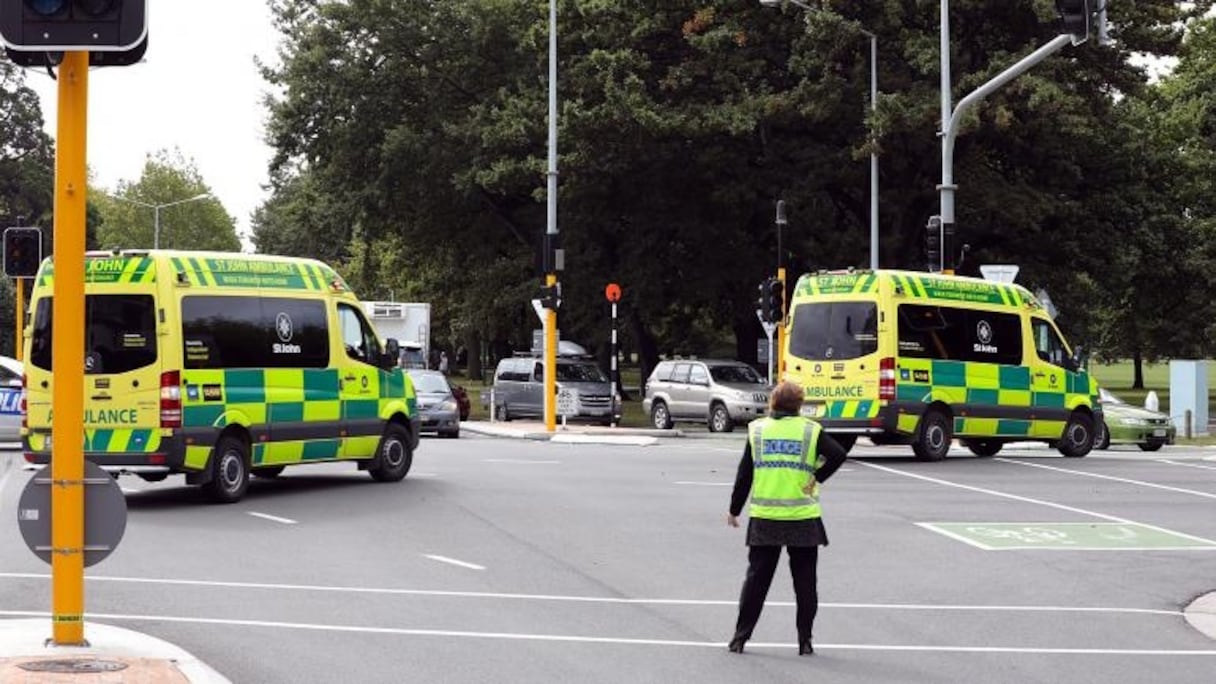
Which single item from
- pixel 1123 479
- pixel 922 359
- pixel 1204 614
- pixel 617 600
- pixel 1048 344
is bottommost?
pixel 1204 614

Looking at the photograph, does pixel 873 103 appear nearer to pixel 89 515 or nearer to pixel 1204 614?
pixel 1204 614

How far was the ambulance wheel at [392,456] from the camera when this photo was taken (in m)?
20.6

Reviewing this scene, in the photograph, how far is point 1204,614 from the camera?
11.8 m

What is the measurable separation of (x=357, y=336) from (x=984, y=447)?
1278cm

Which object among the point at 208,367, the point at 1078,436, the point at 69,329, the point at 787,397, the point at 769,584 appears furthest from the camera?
the point at 1078,436

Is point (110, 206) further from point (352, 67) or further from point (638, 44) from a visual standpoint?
point (638, 44)

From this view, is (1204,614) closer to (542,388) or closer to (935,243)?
(935,243)

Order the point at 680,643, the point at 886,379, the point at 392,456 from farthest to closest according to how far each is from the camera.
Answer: the point at 886,379 → the point at 392,456 → the point at 680,643

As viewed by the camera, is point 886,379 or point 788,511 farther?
point 886,379

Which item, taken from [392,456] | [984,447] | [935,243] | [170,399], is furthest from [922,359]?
[170,399]

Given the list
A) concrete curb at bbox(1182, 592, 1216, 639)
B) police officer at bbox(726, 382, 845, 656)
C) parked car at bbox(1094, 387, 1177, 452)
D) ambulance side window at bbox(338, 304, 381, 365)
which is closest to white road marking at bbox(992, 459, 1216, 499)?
parked car at bbox(1094, 387, 1177, 452)

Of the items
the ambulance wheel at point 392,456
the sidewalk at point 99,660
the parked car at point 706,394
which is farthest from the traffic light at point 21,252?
the sidewalk at point 99,660

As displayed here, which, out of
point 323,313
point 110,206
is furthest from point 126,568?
point 110,206

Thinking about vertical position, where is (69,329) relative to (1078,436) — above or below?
above
